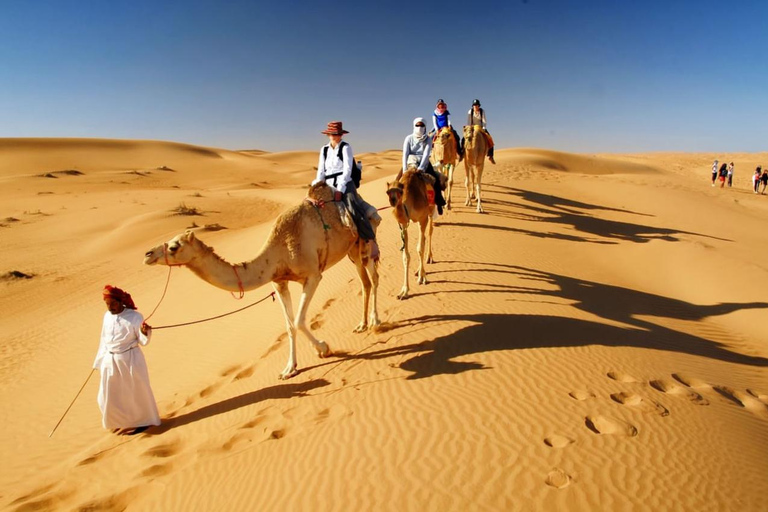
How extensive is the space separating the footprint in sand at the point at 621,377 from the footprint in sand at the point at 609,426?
1.05 metres

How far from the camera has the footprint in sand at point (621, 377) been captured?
5059 millimetres

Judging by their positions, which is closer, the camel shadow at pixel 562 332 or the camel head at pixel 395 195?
the camel shadow at pixel 562 332

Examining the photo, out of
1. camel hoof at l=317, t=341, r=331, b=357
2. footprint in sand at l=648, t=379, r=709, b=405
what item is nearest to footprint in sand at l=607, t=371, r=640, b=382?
footprint in sand at l=648, t=379, r=709, b=405

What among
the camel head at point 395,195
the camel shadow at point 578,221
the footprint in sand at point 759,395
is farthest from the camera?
the camel shadow at point 578,221

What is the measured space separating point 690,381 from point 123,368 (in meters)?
6.96

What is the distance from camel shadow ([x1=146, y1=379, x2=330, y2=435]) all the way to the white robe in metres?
0.36

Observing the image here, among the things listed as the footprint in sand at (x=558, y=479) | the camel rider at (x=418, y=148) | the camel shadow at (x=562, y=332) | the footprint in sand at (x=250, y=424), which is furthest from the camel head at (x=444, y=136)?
the footprint in sand at (x=558, y=479)

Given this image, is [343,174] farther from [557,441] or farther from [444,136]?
[444,136]

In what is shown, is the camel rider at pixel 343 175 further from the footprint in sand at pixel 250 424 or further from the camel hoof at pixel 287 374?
the footprint in sand at pixel 250 424

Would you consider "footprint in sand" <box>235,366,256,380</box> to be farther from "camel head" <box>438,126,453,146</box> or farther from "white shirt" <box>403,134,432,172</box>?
"camel head" <box>438,126,453,146</box>

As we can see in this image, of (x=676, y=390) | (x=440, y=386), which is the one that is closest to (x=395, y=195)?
(x=440, y=386)

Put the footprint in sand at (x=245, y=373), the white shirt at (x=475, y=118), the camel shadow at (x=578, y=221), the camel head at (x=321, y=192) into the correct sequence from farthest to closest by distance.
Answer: the white shirt at (x=475, y=118) → the camel shadow at (x=578, y=221) → the footprint in sand at (x=245, y=373) → the camel head at (x=321, y=192)

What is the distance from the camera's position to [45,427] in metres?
6.02

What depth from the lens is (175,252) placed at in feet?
14.5
